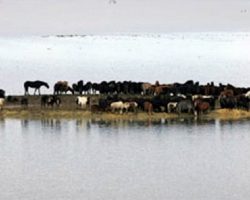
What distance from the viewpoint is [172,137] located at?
106 feet

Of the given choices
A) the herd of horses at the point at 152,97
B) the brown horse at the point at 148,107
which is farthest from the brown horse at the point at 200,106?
the brown horse at the point at 148,107

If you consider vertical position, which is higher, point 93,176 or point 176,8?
point 176,8

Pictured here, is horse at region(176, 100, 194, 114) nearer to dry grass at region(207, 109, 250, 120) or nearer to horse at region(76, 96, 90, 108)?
dry grass at region(207, 109, 250, 120)

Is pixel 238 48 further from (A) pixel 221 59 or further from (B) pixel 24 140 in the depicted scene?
(B) pixel 24 140

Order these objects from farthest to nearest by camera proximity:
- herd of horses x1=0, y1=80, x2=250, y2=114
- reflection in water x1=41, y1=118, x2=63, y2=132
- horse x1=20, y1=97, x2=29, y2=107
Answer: horse x1=20, y1=97, x2=29, y2=107 → herd of horses x1=0, y1=80, x2=250, y2=114 → reflection in water x1=41, y1=118, x2=63, y2=132

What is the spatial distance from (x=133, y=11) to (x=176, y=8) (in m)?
7.15

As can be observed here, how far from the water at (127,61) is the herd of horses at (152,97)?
6.61 metres

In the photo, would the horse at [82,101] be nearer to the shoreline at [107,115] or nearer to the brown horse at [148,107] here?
the shoreline at [107,115]

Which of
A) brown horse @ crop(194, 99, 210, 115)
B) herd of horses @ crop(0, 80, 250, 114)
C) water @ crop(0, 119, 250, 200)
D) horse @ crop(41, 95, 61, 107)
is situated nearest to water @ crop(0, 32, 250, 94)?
herd of horses @ crop(0, 80, 250, 114)

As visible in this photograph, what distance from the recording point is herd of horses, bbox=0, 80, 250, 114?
3594cm

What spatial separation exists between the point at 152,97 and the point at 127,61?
122 feet

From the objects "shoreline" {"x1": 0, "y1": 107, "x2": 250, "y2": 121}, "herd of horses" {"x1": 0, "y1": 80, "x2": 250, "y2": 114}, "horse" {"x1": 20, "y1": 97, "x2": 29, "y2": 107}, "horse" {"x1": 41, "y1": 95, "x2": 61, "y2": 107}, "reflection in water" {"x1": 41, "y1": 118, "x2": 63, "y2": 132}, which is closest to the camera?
"reflection in water" {"x1": 41, "y1": 118, "x2": 63, "y2": 132}

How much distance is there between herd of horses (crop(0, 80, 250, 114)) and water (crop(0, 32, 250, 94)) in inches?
260

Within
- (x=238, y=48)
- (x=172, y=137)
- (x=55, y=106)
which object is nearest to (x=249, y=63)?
(x=238, y=48)
